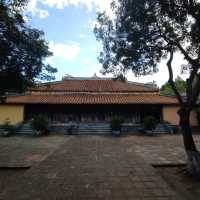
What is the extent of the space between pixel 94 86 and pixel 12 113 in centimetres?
874

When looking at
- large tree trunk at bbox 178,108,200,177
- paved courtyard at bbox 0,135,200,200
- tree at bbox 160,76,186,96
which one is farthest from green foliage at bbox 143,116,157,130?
→ large tree trunk at bbox 178,108,200,177

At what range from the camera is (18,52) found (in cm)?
720

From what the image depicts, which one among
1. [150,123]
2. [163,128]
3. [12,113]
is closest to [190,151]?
[150,123]

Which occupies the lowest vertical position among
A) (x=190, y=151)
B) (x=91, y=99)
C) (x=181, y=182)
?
(x=181, y=182)

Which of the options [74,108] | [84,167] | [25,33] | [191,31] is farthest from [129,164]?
[74,108]

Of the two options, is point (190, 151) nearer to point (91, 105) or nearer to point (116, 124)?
point (116, 124)

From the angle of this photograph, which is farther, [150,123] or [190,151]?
[150,123]

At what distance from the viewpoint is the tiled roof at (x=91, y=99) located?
18359 millimetres

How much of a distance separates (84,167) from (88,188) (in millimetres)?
1920

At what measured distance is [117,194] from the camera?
4.72m

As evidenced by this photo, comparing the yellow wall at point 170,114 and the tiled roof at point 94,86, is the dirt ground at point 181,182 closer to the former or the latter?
the yellow wall at point 170,114

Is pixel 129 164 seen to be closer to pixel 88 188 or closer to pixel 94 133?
pixel 88 188

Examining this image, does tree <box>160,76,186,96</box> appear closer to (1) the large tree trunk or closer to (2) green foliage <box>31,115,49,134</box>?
(2) green foliage <box>31,115,49,134</box>

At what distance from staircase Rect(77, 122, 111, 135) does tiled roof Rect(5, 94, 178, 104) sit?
6.65 feet
